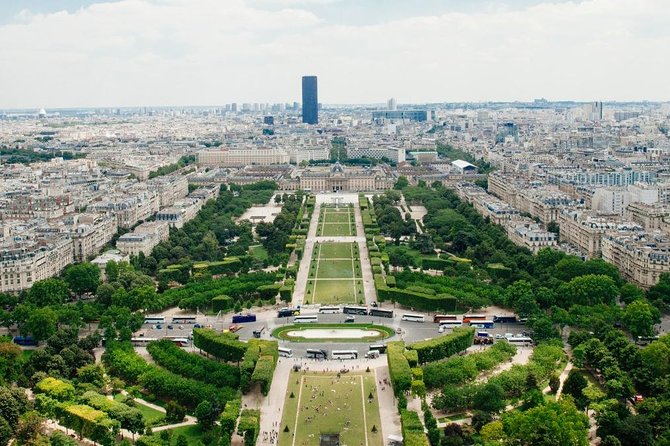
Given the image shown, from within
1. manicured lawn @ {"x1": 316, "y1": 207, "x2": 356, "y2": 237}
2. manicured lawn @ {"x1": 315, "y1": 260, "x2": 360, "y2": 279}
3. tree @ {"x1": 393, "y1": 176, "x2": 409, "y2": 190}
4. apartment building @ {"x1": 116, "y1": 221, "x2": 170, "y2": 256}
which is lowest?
manicured lawn @ {"x1": 315, "y1": 260, "x2": 360, "y2": 279}

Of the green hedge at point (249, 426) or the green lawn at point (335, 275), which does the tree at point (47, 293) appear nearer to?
→ the green lawn at point (335, 275)

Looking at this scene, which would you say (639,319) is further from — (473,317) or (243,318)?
(243,318)

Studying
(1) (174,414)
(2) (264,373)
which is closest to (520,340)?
(2) (264,373)

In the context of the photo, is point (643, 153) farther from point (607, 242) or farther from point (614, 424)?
point (614, 424)

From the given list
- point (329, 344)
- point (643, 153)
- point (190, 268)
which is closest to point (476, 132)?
point (643, 153)

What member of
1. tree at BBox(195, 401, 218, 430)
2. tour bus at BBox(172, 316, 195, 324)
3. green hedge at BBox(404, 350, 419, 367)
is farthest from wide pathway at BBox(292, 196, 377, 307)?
tree at BBox(195, 401, 218, 430)

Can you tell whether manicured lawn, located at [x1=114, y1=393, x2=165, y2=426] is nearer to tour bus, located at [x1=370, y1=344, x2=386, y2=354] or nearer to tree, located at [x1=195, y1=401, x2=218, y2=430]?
tree, located at [x1=195, y1=401, x2=218, y2=430]

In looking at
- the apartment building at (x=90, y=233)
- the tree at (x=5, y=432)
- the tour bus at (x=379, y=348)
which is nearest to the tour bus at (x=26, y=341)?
the tree at (x=5, y=432)
